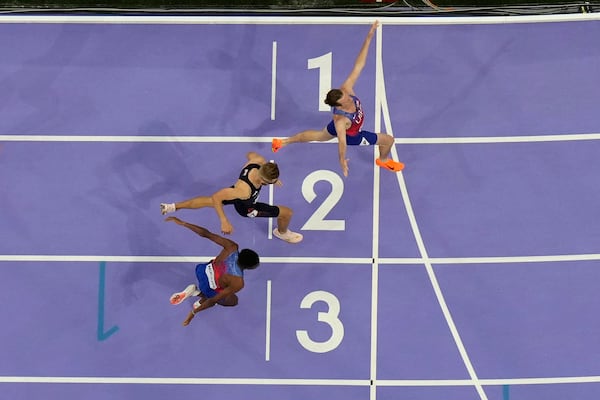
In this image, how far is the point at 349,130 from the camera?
6.64 m

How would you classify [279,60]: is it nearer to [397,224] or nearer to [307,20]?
[307,20]

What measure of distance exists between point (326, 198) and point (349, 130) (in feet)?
3.72

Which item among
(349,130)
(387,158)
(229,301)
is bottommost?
(229,301)

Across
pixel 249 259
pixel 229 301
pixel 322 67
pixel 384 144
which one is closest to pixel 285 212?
pixel 249 259

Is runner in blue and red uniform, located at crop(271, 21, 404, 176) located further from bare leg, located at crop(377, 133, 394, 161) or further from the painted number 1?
the painted number 1

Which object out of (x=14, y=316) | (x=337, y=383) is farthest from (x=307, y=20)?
(x=14, y=316)

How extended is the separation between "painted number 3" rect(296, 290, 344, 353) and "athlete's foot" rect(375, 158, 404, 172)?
71.9 inches

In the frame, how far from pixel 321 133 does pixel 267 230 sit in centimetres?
148

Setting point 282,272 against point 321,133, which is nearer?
point 321,133

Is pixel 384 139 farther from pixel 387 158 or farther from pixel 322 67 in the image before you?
pixel 322 67

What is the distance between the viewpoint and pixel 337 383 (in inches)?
287

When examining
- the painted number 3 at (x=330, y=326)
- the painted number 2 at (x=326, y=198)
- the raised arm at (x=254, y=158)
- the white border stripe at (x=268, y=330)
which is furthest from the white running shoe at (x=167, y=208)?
the painted number 3 at (x=330, y=326)

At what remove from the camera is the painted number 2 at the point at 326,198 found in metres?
7.38

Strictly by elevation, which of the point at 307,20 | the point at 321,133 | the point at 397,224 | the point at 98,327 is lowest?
the point at 98,327
